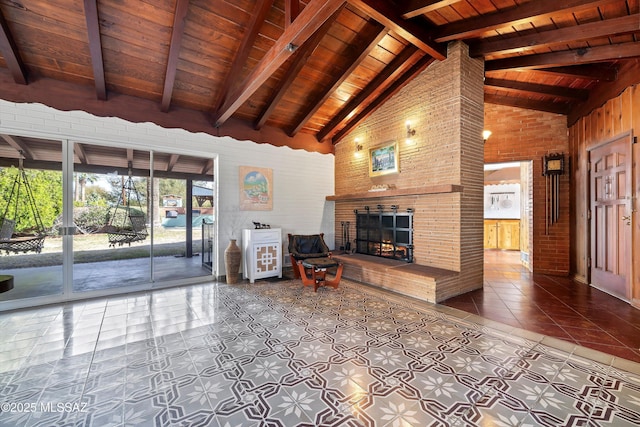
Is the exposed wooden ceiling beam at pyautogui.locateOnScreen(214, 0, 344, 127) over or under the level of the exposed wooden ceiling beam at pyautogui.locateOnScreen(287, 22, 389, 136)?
under

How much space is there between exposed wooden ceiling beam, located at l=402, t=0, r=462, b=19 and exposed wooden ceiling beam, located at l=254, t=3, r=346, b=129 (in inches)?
31.2

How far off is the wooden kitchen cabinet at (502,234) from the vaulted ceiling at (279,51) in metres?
3.99

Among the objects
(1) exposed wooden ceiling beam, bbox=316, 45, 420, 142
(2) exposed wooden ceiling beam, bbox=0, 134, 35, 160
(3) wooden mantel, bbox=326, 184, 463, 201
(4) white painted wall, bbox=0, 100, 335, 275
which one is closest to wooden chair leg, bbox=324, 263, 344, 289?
(3) wooden mantel, bbox=326, 184, 463, 201

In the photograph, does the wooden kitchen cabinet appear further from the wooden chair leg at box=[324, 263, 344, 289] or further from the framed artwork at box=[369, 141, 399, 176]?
the wooden chair leg at box=[324, 263, 344, 289]

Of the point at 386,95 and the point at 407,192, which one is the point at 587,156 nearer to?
the point at 407,192

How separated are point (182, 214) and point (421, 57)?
256 inches

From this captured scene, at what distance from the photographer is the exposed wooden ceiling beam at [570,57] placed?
326 centimetres

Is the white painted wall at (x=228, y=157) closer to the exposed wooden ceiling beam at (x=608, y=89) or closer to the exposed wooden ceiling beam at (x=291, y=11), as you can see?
the exposed wooden ceiling beam at (x=291, y=11)

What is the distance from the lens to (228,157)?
504 centimetres

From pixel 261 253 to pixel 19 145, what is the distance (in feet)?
12.4

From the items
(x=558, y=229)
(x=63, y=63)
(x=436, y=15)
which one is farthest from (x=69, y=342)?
(x=558, y=229)

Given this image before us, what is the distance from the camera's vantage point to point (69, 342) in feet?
8.54

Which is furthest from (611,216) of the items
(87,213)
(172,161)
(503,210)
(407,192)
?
(87,213)

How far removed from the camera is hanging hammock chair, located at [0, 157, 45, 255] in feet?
12.1
